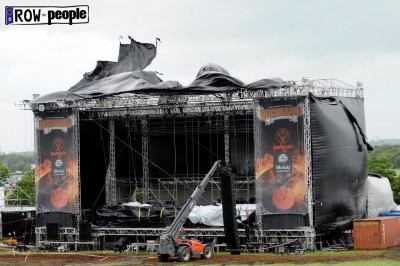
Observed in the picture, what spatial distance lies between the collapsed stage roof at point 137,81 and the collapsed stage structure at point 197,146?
2.4 inches

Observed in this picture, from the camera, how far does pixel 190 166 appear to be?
53344 millimetres

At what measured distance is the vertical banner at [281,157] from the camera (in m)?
40.8

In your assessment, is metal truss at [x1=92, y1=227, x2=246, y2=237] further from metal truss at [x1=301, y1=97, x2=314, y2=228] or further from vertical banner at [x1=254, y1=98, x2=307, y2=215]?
metal truss at [x1=301, y1=97, x2=314, y2=228]

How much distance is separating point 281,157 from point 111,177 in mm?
14496

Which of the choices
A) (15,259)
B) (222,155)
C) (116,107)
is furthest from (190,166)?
(15,259)

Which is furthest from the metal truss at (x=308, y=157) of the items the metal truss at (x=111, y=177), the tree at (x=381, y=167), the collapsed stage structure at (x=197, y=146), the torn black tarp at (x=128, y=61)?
the tree at (x=381, y=167)

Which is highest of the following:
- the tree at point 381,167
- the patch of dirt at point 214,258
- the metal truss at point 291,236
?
the tree at point 381,167

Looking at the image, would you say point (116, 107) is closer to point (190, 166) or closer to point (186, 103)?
point (186, 103)

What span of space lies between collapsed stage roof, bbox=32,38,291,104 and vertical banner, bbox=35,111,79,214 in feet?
5.01

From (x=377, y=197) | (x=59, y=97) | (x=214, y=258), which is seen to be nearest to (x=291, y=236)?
(x=214, y=258)

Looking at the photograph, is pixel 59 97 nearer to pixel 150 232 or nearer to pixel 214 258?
pixel 150 232

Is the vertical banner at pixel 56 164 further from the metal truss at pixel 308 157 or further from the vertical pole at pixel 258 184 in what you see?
the metal truss at pixel 308 157

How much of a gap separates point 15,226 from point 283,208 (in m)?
17.8

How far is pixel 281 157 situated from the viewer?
4125cm
